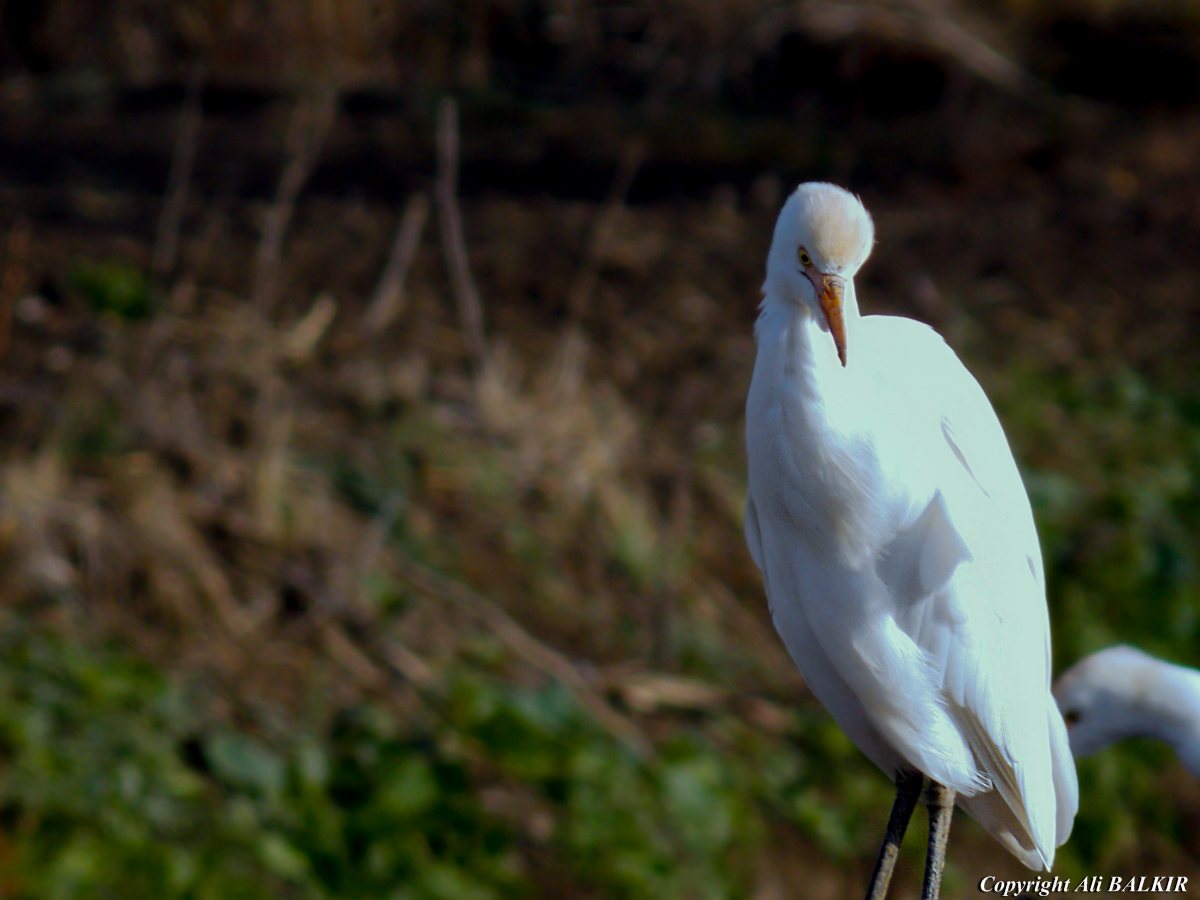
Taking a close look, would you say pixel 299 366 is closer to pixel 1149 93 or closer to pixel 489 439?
pixel 489 439

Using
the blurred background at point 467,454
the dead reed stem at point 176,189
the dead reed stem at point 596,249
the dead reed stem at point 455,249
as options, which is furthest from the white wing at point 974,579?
the dead reed stem at point 596,249

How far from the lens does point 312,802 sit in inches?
134

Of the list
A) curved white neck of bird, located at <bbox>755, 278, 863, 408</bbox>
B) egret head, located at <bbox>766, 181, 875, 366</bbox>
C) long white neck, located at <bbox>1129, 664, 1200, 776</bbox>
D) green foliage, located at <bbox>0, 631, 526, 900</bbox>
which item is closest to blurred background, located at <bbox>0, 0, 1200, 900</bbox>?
green foliage, located at <bbox>0, 631, 526, 900</bbox>

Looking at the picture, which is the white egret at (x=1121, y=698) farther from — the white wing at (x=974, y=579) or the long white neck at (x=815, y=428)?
the long white neck at (x=815, y=428)

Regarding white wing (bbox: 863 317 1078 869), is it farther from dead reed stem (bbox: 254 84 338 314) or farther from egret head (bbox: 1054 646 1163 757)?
dead reed stem (bbox: 254 84 338 314)

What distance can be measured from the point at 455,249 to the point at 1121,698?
2.32m

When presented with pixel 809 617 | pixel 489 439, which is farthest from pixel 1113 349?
pixel 809 617

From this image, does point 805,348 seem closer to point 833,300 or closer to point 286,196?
point 833,300

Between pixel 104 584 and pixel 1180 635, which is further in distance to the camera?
pixel 1180 635

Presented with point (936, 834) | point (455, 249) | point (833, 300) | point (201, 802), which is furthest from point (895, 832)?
point (455, 249)

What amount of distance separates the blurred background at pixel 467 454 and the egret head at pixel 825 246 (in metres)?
2.25

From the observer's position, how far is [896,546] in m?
1.79

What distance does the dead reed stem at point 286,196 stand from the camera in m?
3.98

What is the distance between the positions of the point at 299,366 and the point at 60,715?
1.60 m
